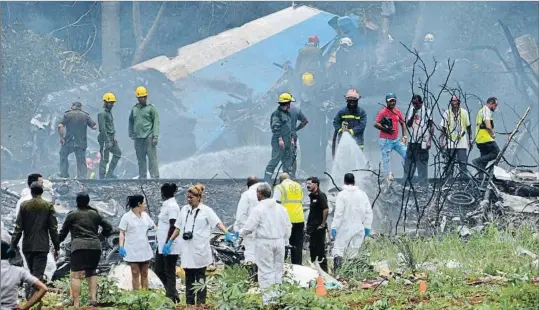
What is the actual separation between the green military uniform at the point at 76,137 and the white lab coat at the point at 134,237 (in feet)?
25.7

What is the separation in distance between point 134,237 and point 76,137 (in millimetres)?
8290

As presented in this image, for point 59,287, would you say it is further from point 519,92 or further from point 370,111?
point 519,92

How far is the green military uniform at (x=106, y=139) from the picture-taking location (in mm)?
21422

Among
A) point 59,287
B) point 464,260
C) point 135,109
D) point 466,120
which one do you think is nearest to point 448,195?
point 466,120

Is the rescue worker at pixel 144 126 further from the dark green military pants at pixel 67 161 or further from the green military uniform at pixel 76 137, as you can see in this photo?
the dark green military pants at pixel 67 161

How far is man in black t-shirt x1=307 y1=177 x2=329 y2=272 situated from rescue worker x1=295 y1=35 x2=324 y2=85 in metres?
13.0

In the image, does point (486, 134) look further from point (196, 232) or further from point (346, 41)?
point (346, 41)

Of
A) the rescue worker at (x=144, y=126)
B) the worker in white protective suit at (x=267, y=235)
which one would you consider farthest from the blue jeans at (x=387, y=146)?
the worker in white protective suit at (x=267, y=235)

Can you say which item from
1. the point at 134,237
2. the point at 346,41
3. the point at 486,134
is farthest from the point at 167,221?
the point at 346,41

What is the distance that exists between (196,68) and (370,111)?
14.0 ft

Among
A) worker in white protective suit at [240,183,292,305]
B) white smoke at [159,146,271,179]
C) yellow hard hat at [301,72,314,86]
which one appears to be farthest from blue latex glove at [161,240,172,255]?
yellow hard hat at [301,72,314,86]

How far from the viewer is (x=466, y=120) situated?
20.5m

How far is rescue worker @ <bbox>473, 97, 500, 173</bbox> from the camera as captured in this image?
20.2 meters

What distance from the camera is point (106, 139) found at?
2156 centimetres
